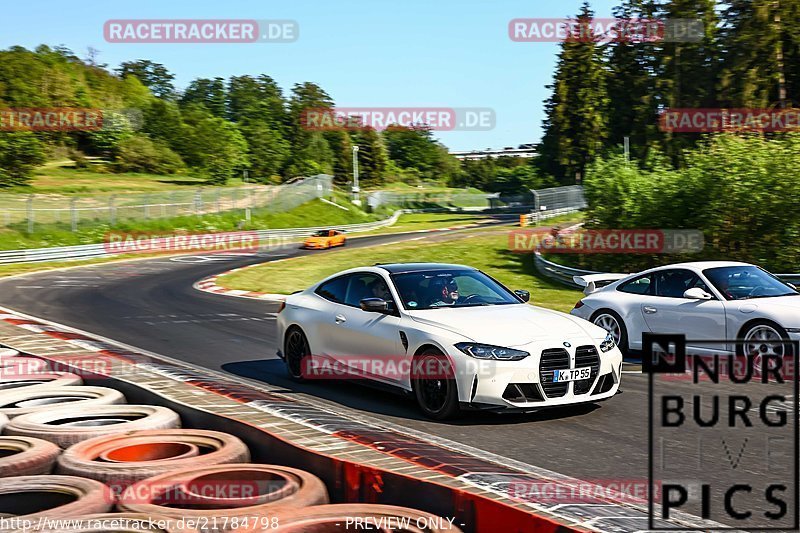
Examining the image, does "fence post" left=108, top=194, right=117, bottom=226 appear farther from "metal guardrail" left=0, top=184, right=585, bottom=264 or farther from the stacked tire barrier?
the stacked tire barrier

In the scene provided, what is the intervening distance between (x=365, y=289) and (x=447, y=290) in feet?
3.31

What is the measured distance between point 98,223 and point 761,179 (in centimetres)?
3670

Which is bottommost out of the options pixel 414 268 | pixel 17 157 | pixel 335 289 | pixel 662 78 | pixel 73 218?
pixel 335 289

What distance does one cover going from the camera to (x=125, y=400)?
26.5 feet

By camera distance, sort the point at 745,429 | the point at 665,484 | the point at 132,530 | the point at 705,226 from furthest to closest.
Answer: the point at 705,226 → the point at 745,429 → the point at 665,484 → the point at 132,530

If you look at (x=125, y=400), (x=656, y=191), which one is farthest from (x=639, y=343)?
(x=656, y=191)

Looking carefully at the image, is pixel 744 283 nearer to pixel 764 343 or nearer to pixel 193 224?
pixel 764 343

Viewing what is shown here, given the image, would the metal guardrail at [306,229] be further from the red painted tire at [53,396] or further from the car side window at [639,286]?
the red painted tire at [53,396]

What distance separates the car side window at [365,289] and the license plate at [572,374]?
2.11 m

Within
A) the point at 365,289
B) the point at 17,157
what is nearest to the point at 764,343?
the point at 365,289

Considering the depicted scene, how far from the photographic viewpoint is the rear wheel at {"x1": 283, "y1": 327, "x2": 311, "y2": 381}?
1072 centimetres

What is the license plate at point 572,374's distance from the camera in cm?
835

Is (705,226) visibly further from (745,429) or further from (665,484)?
(665,484)

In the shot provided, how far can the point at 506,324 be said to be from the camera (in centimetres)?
872
